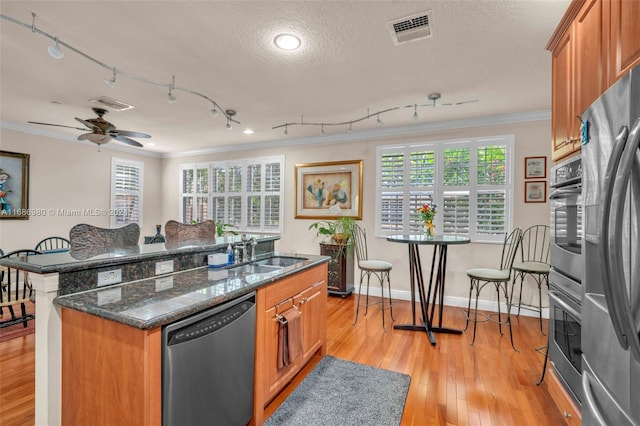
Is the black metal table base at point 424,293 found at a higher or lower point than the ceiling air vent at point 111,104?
lower

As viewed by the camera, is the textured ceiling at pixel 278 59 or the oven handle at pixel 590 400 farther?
the textured ceiling at pixel 278 59

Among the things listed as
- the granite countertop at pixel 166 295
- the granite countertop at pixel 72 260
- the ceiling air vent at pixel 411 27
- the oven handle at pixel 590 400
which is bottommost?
the oven handle at pixel 590 400

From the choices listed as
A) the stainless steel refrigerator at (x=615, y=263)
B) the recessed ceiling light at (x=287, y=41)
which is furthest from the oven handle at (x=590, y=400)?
the recessed ceiling light at (x=287, y=41)

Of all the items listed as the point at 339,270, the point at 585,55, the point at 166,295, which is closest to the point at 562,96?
the point at 585,55

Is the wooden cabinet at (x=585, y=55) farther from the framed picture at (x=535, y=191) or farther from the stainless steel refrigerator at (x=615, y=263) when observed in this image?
the framed picture at (x=535, y=191)

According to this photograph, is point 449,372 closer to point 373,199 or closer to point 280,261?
point 280,261

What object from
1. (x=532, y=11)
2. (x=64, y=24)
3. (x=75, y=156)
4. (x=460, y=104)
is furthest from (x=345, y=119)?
(x=75, y=156)

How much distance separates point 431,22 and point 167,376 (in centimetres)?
255

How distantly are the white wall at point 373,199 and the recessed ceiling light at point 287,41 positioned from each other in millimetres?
2661

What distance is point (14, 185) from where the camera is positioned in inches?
178

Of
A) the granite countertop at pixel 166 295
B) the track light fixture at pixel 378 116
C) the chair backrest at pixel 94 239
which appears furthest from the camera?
the track light fixture at pixel 378 116

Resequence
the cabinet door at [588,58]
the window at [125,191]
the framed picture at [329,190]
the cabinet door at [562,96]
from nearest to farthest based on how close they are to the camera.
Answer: the cabinet door at [588,58], the cabinet door at [562,96], the framed picture at [329,190], the window at [125,191]

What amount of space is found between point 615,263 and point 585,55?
135cm

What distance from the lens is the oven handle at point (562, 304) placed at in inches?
59.7
